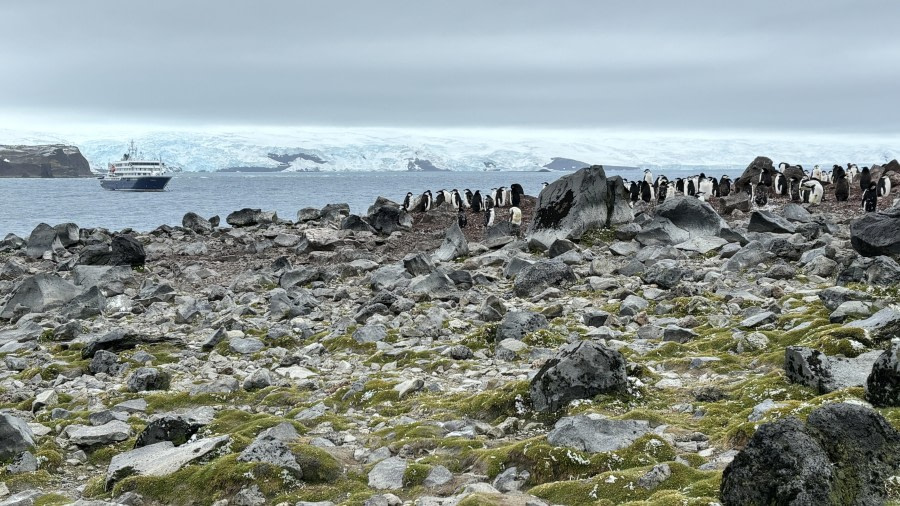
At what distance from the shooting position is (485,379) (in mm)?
10883

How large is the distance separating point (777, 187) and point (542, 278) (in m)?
29.8

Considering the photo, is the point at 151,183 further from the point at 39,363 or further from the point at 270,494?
the point at 270,494

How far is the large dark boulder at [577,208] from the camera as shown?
25.0 m

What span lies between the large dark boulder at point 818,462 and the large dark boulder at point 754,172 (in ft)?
136

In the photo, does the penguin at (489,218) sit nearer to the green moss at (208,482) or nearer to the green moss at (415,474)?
the green moss at (415,474)

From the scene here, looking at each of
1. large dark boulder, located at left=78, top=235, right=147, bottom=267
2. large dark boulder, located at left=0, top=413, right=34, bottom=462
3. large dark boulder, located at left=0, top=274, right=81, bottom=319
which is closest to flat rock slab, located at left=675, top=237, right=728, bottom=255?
large dark boulder, located at left=0, top=274, right=81, bottom=319

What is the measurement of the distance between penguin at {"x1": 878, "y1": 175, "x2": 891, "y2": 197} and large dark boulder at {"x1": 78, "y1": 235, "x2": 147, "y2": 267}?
104 feet

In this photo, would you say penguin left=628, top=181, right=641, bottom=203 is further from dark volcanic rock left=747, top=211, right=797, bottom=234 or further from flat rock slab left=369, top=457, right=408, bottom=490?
flat rock slab left=369, top=457, right=408, bottom=490

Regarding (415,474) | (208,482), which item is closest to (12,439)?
(208,482)

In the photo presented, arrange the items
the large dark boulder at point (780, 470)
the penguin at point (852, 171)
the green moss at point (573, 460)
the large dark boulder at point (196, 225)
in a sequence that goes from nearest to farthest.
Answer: the large dark boulder at point (780, 470), the green moss at point (573, 460), the large dark boulder at point (196, 225), the penguin at point (852, 171)

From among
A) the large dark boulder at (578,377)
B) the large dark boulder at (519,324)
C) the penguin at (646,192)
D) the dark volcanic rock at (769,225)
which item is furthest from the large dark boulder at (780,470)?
the penguin at (646,192)

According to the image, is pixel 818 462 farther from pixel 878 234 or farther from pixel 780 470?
pixel 878 234

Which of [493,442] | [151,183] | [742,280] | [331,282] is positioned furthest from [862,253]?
[151,183]

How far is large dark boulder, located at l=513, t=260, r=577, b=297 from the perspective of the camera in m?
17.4
